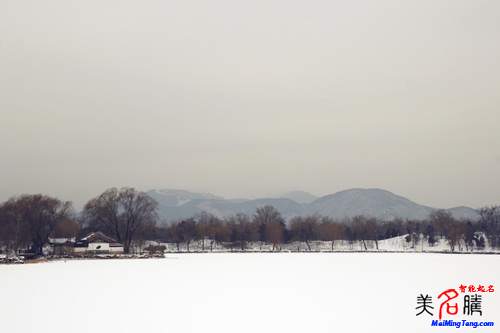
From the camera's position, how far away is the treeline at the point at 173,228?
9219 cm

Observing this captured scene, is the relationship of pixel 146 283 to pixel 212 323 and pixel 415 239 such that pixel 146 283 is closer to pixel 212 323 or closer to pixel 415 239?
pixel 212 323

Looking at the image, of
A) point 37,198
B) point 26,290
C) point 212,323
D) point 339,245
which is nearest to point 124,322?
point 212,323

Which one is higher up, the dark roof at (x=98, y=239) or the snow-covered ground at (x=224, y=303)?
the dark roof at (x=98, y=239)

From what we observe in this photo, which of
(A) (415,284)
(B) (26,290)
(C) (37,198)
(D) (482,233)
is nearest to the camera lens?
(B) (26,290)

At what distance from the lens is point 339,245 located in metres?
139

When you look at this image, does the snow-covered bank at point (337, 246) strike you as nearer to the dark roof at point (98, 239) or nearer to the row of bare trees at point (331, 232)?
the row of bare trees at point (331, 232)

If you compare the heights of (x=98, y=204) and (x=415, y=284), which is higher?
(x=98, y=204)

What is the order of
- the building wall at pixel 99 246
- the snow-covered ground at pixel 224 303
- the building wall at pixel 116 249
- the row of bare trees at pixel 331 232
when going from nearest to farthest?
the snow-covered ground at pixel 224 303 < the building wall at pixel 99 246 < the building wall at pixel 116 249 < the row of bare trees at pixel 331 232

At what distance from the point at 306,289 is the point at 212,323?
1372cm

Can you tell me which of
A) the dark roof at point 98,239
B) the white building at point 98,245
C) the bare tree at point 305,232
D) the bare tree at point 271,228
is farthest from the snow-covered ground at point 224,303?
the bare tree at point 305,232

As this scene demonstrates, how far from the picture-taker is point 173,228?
14000 centimetres

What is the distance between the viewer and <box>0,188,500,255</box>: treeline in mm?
92188

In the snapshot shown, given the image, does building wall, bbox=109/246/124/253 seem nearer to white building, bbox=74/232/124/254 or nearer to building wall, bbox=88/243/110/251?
white building, bbox=74/232/124/254

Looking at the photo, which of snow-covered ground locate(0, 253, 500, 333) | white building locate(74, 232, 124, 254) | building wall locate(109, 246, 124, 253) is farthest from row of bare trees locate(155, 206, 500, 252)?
snow-covered ground locate(0, 253, 500, 333)
